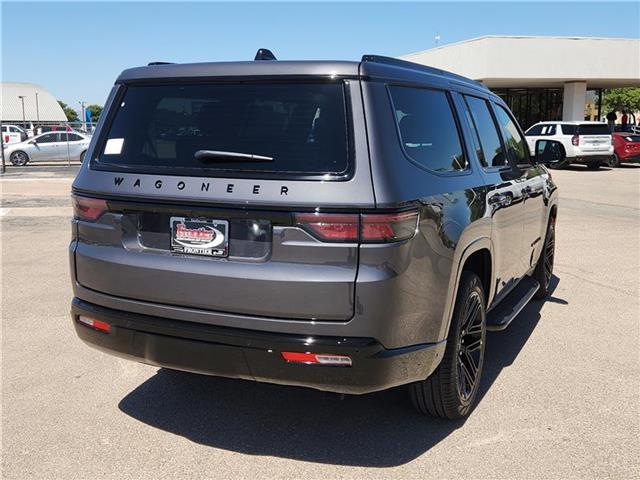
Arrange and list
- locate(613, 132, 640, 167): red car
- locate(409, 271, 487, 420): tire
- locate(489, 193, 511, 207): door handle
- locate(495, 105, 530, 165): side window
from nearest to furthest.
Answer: locate(409, 271, 487, 420): tire < locate(489, 193, 511, 207): door handle < locate(495, 105, 530, 165): side window < locate(613, 132, 640, 167): red car

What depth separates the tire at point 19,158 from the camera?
27.1 meters

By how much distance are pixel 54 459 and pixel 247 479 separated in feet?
3.31

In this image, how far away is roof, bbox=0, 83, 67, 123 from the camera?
80.4 metres

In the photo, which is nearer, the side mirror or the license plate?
the license plate

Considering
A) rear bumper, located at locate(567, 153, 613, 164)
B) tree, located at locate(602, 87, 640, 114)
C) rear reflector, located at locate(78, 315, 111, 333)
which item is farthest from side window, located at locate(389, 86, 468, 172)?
tree, located at locate(602, 87, 640, 114)

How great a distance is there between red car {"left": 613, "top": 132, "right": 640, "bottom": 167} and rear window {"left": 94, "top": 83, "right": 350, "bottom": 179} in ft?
83.5

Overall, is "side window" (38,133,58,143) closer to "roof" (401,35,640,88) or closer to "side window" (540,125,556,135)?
"roof" (401,35,640,88)

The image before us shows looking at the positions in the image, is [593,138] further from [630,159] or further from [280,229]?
[280,229]

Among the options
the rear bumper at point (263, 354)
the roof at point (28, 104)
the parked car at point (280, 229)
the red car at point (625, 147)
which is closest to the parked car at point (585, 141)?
the red car at point (625, 147)

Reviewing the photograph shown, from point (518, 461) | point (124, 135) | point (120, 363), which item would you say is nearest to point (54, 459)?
point (120, 363)

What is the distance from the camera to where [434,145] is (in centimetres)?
351

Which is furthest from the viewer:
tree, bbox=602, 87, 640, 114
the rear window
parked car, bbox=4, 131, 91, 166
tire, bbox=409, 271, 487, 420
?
tree, bbox=602, 87, 640, 114

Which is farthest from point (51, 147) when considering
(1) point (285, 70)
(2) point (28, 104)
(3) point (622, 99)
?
(2) point (28, 104)

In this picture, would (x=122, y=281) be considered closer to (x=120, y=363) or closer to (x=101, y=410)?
(x=101, y=410)
